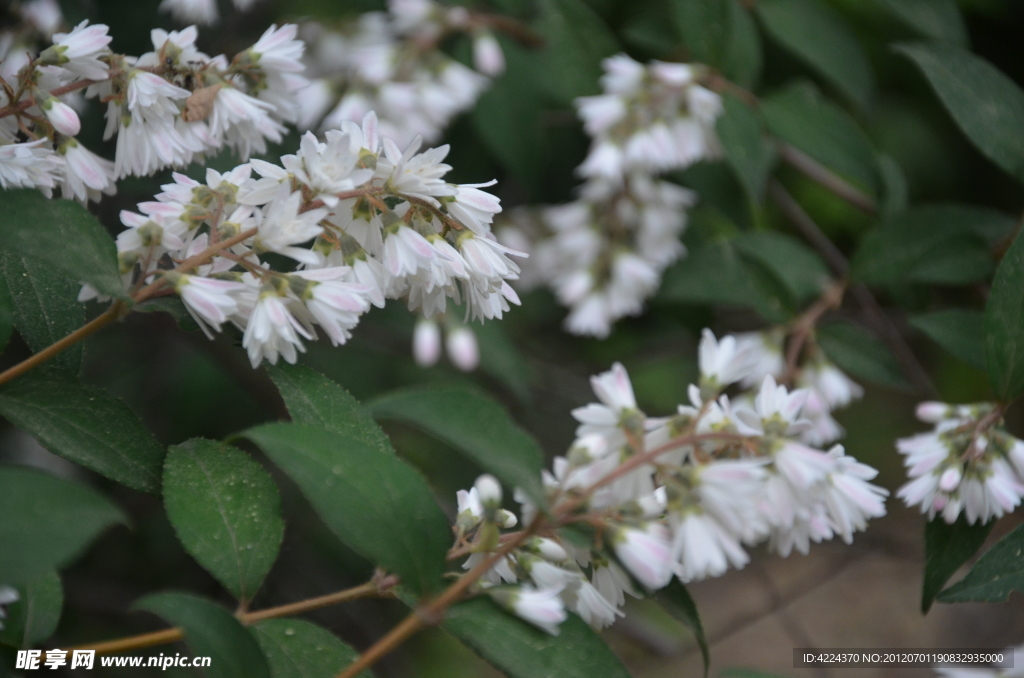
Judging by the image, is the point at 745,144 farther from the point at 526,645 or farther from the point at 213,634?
the point at 213,634

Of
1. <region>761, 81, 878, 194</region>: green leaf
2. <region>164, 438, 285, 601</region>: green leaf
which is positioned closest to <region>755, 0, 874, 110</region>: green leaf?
<region>761, 81, 878, 194</region>: green leaf

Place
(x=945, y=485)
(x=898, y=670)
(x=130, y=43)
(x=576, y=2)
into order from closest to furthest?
(x=945, y=485) → (x=130, y=43) → (x=576, y=2) → (x=898, y=670)

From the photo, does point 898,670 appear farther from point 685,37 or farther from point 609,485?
point 609,485

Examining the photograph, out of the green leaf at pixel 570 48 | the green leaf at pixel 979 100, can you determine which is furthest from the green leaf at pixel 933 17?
the green leaf at pixel 570 48

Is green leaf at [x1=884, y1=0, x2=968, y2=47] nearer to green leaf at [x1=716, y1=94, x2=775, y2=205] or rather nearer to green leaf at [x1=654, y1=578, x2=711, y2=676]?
green leaf at [x1=716, y1=94, x2=775, y2=205]

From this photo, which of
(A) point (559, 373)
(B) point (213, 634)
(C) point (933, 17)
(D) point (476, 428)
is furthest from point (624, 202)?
(B) point (213, 634)

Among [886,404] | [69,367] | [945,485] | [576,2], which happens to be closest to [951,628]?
[886,404]
